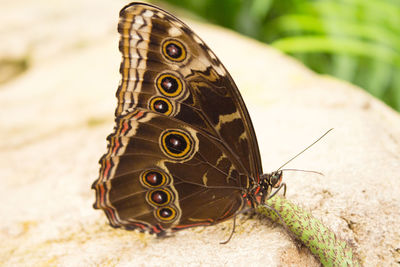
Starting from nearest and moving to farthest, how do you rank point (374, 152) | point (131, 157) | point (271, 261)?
point (271, 261)
point (131, 157)
point (374, 152)

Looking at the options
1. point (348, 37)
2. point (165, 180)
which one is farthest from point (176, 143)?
point (348, 37)

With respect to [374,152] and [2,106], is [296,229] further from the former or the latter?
[2,106]

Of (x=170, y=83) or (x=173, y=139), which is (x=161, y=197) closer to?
(x=173, y=139)

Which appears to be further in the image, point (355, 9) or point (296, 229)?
point (355, 9)

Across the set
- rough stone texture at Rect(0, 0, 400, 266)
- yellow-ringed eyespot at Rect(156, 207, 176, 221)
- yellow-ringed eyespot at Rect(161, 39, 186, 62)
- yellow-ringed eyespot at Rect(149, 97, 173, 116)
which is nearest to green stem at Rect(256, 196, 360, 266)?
rough stone texture at Rect(0, 0, 400, 266)

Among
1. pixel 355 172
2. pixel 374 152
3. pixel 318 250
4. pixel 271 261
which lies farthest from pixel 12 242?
pixel 374 152

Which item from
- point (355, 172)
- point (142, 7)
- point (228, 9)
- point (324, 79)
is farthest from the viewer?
point (228, 9)

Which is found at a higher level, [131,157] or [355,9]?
[355,9]

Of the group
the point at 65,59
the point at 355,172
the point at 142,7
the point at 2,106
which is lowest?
the point at 2,106
